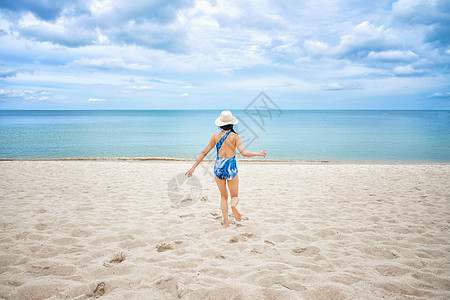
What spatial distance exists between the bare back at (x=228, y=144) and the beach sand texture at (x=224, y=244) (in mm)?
1316

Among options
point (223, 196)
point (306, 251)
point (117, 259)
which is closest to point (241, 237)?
point (223, 196)

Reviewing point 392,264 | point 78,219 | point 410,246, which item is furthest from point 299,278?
point 78,219

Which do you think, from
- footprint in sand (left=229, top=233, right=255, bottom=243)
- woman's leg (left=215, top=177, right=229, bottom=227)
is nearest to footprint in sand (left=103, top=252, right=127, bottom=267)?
footprint in sand (left=229, top=233, right=255, bottom=243)

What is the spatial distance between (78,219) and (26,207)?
152cm

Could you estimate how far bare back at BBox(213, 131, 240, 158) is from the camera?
3986mm

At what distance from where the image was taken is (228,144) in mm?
4004

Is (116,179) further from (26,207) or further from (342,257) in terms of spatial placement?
(342,257)

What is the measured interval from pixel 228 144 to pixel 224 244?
1.55m

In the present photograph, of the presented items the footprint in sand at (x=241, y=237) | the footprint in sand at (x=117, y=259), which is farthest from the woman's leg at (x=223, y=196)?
the footprint in sand at (x=117, y=259)

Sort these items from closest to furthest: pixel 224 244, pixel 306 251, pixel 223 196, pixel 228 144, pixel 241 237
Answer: pixel 306 251 < pixel 224 244 < pixel 241 237 < pixel 228 144 < pixel 223 196

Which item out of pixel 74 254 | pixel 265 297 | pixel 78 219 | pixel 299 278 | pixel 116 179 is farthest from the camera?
pixel 116 179

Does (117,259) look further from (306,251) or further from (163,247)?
(306,251)

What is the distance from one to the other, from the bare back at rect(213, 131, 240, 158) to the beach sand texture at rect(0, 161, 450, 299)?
1316 millimetres

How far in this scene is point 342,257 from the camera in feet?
10.7
